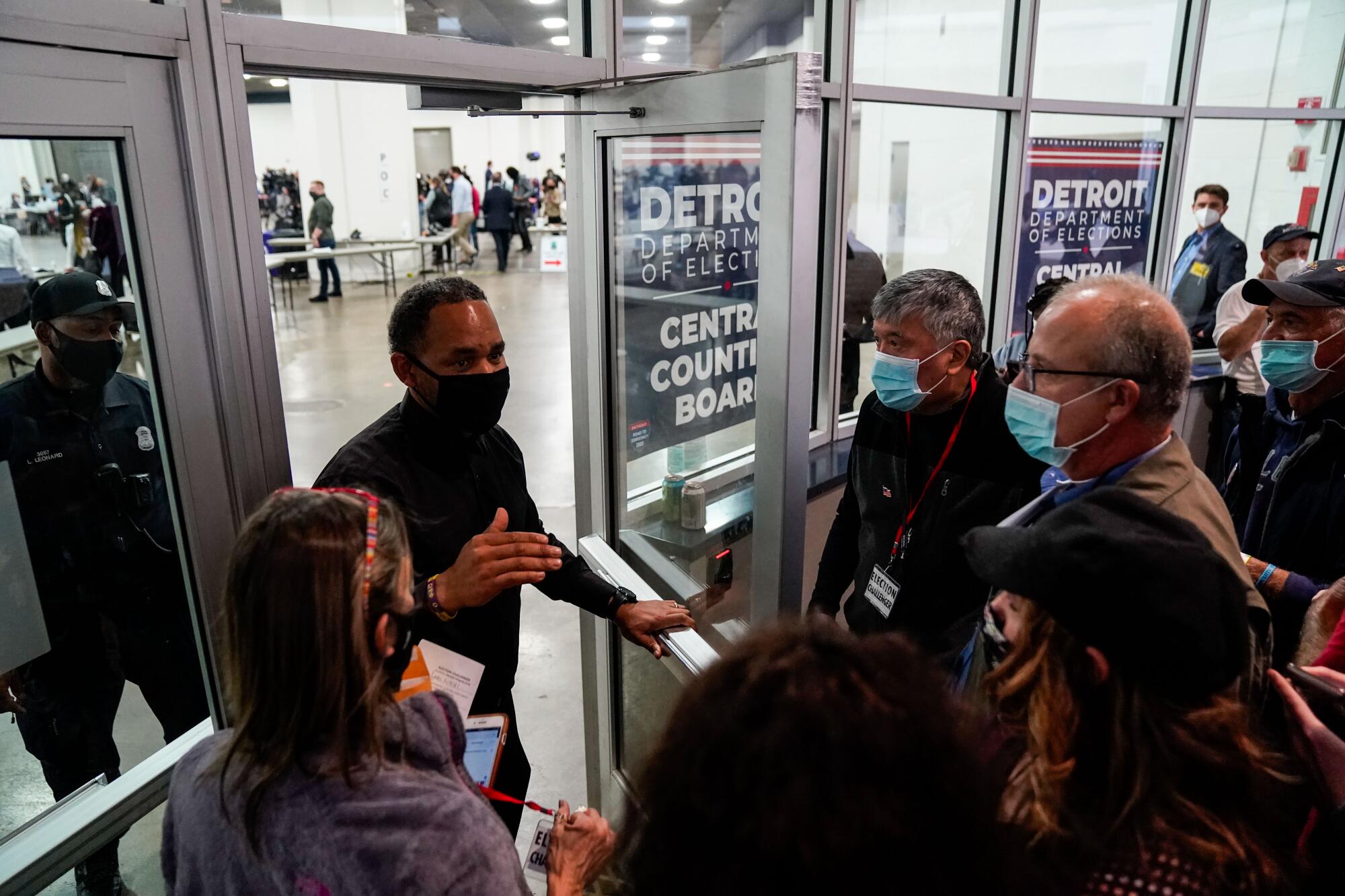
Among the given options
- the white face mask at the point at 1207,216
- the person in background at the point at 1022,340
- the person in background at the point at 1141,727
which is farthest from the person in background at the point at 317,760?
the white face mask at the point at 1207,216

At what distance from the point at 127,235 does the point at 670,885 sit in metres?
1.49

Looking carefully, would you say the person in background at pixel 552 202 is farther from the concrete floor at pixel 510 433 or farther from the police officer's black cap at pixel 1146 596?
the police officer's black cap at pixel 1146 596

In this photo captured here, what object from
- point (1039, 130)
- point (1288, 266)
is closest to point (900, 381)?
point (1039, 130)

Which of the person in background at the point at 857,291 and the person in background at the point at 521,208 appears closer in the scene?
the person in background at the point at 857,291

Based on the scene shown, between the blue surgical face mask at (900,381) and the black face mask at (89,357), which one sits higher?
the black face mask at (89,357)

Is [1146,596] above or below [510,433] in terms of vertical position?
above

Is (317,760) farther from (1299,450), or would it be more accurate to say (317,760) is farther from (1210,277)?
(1210,277)

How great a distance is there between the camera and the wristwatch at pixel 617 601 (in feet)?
6.77

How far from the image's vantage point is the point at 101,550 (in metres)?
1.92

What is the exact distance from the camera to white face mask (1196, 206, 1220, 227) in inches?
203

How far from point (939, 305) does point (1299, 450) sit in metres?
1.03

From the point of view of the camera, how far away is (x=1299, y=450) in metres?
2.18

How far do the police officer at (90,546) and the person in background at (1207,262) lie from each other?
217 inches

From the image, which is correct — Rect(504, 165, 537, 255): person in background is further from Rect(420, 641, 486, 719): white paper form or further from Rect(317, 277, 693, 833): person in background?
Rect(420, 641, 486, 719): white paper form
